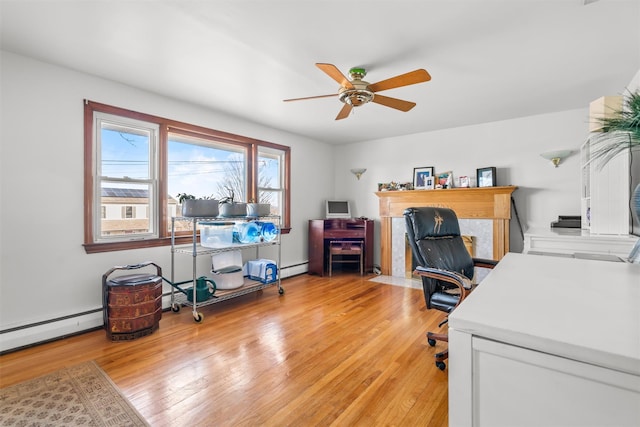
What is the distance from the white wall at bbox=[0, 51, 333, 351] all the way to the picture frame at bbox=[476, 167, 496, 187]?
14.8ft

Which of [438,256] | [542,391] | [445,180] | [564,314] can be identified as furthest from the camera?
[445,180]

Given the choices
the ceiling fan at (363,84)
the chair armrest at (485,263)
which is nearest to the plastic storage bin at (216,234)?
the ceiling fan at (363,84)

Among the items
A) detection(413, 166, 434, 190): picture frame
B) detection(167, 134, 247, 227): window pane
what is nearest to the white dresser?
detection(167, 134, 247, 227): window pane

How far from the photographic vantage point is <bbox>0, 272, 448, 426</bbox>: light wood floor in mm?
1634

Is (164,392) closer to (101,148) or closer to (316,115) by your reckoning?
(101,148)

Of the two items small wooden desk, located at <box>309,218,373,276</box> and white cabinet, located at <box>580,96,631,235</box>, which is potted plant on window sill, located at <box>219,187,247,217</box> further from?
white cabinet, located at <box>580,96,631,235</box>

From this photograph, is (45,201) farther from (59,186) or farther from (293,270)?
(293,270)

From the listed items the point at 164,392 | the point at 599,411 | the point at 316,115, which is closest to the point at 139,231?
the point at 164,392

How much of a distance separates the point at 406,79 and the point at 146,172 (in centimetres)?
281

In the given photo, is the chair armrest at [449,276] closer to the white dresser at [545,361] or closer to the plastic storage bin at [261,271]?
the white dresser at [545,361]

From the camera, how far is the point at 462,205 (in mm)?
4363

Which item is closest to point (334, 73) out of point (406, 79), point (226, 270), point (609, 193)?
point (406, 79)

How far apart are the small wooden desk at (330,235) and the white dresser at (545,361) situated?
4.03 m

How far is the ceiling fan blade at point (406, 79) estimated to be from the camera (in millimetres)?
2043
